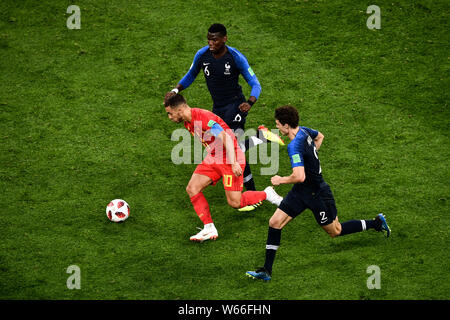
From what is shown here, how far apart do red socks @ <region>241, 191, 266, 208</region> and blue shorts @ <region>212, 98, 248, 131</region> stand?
119 cm

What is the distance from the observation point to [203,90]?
42.0ft

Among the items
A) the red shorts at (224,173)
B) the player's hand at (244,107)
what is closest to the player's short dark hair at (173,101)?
the red shorts at (224,173)

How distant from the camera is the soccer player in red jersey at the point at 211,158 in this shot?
873cm

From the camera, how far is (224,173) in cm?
901

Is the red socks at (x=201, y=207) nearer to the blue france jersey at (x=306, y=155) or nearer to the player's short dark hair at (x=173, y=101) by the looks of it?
the player's short dark hair at (x=173, y=101)

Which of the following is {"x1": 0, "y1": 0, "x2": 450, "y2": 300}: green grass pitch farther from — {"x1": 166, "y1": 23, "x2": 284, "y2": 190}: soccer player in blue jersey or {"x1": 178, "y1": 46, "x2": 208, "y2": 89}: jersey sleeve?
{"x1": 178, "y1": 46, "x2": 208, "y2": 89}: jersey sleeve

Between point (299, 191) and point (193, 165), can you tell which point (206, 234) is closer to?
point (299, 191)

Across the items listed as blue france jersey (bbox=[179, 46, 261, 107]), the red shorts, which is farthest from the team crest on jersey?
the red shorts

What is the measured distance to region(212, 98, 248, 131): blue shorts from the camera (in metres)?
9.90

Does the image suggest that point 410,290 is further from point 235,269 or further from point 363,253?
point 235,269

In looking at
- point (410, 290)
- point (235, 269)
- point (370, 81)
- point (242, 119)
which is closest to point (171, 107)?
point (242, 119)

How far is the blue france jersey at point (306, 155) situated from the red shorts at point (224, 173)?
1198mm

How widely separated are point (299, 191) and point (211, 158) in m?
1.59

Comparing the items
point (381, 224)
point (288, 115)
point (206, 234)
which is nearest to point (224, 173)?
point (206, 234)
